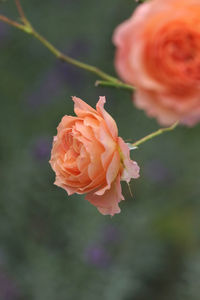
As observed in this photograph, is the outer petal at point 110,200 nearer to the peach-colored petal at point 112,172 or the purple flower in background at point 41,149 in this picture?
the peach-colored petal at point 112,172

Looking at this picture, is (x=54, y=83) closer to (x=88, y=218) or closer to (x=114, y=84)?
(x=88, y=218)

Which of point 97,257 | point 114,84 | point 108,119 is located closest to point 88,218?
point 97,257

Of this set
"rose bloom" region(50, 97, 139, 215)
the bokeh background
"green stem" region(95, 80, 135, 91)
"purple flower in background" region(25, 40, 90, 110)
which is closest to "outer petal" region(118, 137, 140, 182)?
"rose bloom" region(50, 97, 139, 215)

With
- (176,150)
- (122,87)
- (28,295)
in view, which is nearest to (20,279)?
(28,295)

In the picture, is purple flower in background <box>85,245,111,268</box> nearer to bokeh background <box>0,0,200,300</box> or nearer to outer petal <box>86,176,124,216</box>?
bokeh background <box>0,0,200,300</box>

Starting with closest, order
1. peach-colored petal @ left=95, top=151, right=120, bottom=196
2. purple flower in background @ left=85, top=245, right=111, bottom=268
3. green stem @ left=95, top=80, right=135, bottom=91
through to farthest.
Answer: peach-colored petal @ left=95, top=151, right=120, bottom=196 < green stem @ left=95, top=80, right=135, bottom=91 < purple flower in background @ left=85, top=245, right=111, bottom=268

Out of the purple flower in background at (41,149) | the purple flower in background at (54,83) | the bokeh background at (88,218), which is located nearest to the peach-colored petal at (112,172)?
the bokeh background at (88,218)
